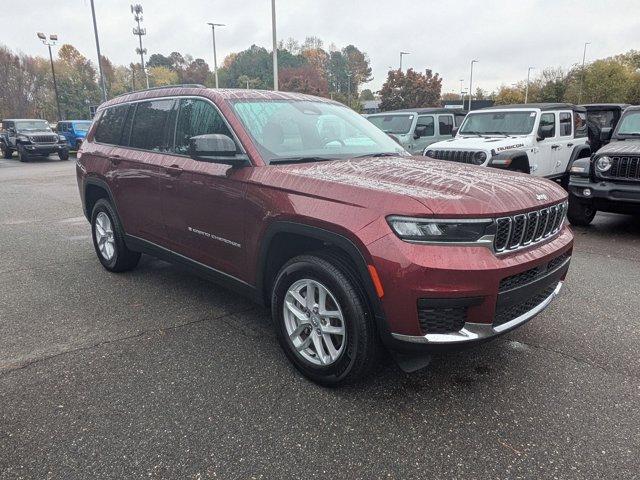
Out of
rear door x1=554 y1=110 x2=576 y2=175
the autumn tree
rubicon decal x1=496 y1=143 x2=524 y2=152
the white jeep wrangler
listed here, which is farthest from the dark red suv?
the autumn tree

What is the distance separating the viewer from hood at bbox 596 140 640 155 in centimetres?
646

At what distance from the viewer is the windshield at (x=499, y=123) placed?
31.0ft

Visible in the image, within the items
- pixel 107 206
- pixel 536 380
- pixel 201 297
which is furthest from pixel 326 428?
pixel 107 206

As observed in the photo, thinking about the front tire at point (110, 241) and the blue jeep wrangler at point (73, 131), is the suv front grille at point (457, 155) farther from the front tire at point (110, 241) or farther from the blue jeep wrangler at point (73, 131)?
the blue jeep wrangler at point (73, 131)

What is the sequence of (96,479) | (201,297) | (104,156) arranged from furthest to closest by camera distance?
(104,156) → (201,297) → (96,479)

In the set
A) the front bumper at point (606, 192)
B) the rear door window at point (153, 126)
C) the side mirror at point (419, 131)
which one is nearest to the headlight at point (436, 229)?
the rear door window at point (153, 126)

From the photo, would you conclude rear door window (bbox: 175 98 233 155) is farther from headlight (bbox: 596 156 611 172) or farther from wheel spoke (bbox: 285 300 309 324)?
headlight (bbox: 596 156 611 172)

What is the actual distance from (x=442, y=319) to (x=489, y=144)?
7105 millimetres

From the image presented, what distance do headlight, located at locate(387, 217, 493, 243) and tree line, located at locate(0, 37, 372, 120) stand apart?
37.9 meters

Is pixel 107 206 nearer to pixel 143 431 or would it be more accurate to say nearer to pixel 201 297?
pixel 201 297

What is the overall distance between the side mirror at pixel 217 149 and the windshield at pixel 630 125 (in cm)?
712

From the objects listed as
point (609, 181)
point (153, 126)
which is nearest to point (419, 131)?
point (609, 181)

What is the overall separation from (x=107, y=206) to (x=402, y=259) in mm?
3707

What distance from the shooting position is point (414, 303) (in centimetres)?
246
